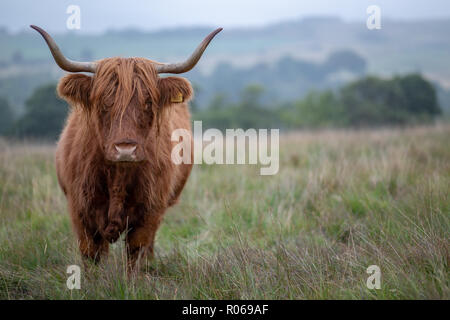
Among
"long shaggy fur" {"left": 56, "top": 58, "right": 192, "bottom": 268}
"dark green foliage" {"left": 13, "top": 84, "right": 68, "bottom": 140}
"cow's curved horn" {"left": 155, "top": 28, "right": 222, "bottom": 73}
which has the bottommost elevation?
"long shaggy fur" {"left": 56, "top": 58, "right": 192, "bottom": 268}

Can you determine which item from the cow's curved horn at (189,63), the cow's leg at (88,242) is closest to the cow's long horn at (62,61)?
the cow's curved horn at (189,63)

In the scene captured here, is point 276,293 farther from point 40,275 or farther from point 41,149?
point 41,149

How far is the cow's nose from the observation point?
97.8 inches

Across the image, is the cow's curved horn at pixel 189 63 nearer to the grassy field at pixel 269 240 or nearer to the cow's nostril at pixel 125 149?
the cow's nostril at pixel 125 149

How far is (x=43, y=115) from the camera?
1602 cm

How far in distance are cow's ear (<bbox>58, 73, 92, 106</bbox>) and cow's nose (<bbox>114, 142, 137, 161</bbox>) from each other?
0.68 m

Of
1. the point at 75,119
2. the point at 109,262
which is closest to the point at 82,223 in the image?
the point at 109,262

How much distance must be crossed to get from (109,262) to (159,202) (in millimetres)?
624

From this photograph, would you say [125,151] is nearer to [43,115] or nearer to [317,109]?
[43,115]

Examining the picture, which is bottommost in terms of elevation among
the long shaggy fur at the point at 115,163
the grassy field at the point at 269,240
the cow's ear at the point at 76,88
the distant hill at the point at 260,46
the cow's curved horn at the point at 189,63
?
the grassy field at the point at 269,240

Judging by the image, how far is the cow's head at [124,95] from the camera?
2578 millimetres

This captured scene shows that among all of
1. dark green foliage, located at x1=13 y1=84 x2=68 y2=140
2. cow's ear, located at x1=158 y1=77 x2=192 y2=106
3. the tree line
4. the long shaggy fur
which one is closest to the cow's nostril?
the long shaggy fur

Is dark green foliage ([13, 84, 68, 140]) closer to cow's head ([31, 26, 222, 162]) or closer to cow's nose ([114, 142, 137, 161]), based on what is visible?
cow's head ([31, 26, 222, 162])

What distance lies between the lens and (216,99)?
37.6m
